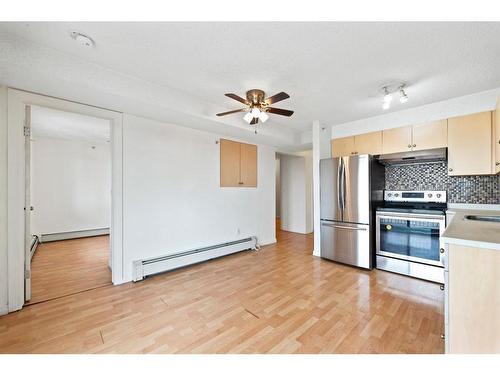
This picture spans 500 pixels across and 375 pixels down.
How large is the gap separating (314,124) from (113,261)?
3.77 metres

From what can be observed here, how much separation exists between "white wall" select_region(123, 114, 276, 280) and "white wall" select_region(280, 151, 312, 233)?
2.03 meters

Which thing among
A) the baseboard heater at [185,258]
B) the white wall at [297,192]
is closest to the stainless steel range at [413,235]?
the baseboard heater at [185,258]

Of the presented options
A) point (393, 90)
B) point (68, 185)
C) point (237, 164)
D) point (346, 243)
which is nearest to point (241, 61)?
point (393, 90)

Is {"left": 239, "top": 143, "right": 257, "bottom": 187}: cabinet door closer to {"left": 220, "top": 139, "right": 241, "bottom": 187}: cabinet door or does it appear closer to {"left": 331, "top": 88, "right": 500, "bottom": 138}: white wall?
{"left": 220, "top": 139, "right": 241, "bottom": 187}: cabinet door

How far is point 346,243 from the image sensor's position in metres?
3.34

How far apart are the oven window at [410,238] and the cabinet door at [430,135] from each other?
111cm

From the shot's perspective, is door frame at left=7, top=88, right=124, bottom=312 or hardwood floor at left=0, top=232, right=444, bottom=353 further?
door frame at left=7, top=88, right=124, bottom=312

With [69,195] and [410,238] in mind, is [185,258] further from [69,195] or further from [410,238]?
[69,195]

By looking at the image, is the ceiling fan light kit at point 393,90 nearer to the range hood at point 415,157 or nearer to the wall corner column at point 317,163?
the range hood at point 415,157

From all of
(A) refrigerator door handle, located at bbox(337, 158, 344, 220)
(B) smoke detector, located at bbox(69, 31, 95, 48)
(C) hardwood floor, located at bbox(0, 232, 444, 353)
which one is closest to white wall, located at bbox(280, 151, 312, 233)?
(A) refrigerator door handle, located at bbox(337, 158, 344, 220)

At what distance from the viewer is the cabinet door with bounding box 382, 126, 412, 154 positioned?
3.17 m

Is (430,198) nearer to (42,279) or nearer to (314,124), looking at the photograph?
(314,124)

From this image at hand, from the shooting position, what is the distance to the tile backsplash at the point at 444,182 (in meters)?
2.77
